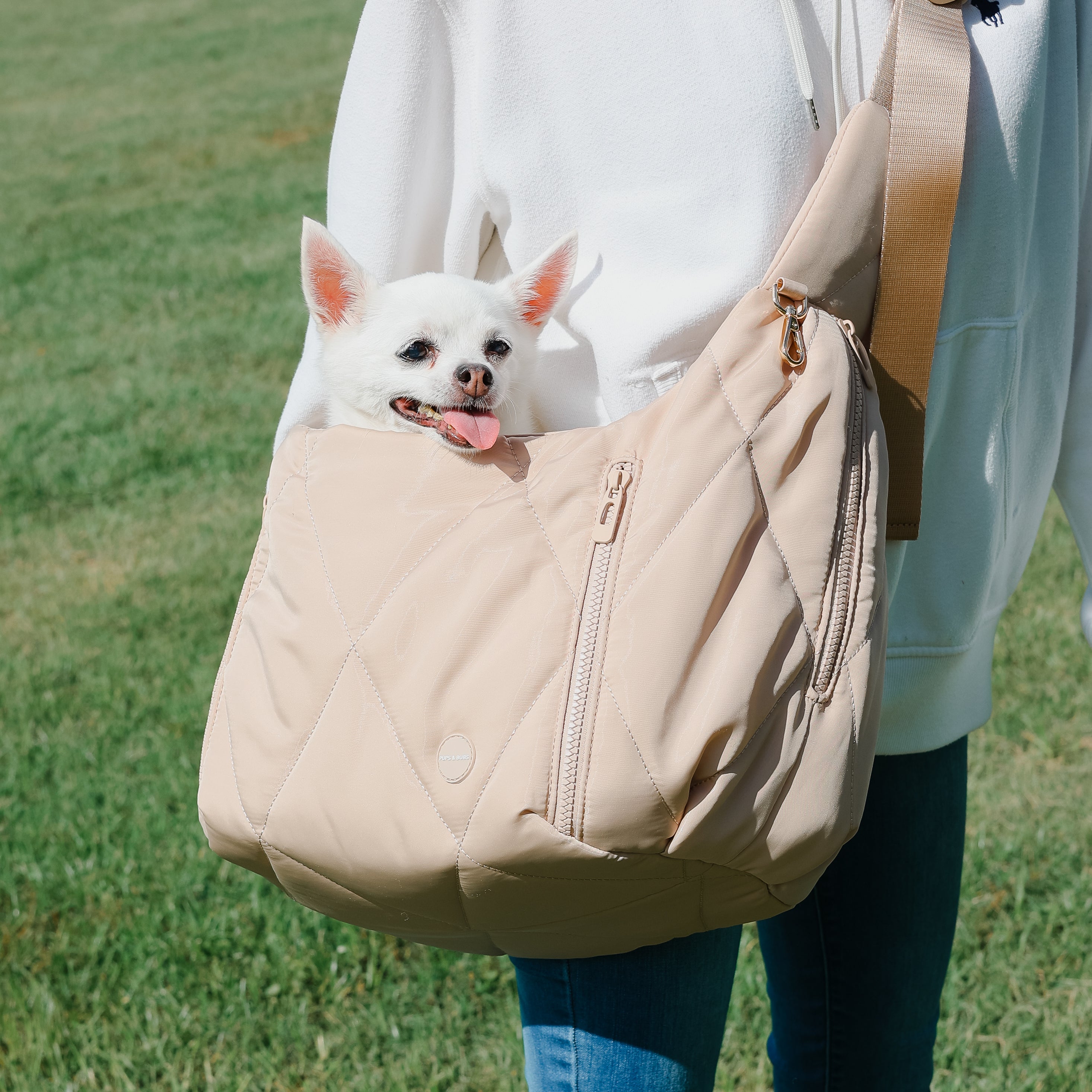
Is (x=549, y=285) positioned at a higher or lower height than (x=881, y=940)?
higher

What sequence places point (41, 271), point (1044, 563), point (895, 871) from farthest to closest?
point (41, 271), point (1044, 563), point (895, 871)

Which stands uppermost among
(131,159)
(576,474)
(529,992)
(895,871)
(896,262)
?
→ (896,262)

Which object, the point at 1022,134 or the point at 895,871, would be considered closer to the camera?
the point at 1022,134

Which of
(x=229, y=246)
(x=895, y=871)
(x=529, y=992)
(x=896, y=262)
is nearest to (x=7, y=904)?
(x=529, y=992)

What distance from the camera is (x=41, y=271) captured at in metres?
8.44

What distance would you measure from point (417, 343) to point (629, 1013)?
0.87 meters

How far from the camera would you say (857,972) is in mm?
1646

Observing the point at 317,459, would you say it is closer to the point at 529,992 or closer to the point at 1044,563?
the point at 529,992

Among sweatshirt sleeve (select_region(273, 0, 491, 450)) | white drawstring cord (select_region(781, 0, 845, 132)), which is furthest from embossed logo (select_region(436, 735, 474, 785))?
white drawstring cord (select_region(781, 0, 845, 132))

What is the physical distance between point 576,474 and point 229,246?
8.05 metres

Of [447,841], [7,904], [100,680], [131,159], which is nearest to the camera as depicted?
[447,841]

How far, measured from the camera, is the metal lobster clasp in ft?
3.89

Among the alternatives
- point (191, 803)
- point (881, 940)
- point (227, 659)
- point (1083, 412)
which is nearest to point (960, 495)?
point (1083, 412)

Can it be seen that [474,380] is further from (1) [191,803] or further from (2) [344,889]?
(1) [191,803]
